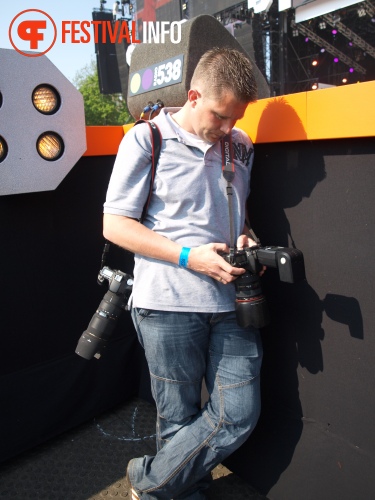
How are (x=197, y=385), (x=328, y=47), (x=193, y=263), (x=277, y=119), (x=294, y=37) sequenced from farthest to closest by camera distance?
(x=328, y=47) < (x=294, y=37) < (x=197, y=385) < (x=277, y=119) < (x=193, y=263)

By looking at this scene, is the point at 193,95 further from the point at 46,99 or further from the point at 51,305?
the point at 51,305

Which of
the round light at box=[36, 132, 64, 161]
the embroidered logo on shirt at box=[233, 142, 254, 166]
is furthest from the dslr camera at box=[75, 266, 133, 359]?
the embroidered logo on shirt at box=[233, 142, 254, 166]

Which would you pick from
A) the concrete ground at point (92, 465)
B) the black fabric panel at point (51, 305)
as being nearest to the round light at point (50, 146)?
the black fabric panel at point (51, 305)

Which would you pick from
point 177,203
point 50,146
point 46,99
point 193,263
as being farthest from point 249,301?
point 46,99

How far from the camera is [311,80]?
1331 cm

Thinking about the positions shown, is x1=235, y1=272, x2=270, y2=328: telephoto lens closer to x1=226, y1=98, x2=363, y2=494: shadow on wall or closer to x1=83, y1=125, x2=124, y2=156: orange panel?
x1=226, y1=98, x2=363, y2=494: shadow on wall

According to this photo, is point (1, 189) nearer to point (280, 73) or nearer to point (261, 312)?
point (261, 312)

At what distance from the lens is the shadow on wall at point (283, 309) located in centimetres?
162

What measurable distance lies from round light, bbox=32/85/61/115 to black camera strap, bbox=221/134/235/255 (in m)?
0.81

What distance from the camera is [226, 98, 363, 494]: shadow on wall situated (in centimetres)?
162

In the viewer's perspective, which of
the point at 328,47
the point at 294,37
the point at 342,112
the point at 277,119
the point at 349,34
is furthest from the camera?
the point at 328,47

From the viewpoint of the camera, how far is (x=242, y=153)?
1671 millimetres

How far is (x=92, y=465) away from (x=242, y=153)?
1.63 metres

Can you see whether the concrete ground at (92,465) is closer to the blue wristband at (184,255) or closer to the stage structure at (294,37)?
the blue wristband at (184,255)
